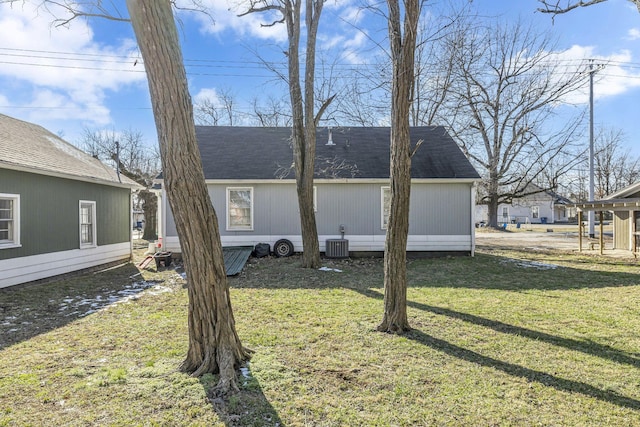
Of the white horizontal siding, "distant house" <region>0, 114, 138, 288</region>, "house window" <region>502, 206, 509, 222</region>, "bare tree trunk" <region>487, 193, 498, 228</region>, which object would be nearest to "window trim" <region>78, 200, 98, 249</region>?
"distant house" <region>0, 114, 138, 288</region>

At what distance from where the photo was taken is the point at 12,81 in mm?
13875

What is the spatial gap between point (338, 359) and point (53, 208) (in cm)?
868

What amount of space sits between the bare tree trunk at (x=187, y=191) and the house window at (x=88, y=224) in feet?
28.3

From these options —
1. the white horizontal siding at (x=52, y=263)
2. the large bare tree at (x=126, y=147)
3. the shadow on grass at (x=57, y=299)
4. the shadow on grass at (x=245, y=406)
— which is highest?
the large bare tree at (x=126, y=147)

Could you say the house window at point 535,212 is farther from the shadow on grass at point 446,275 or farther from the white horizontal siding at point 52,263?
the white horizontal siding at point 52,263

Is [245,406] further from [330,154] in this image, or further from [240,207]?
[330,154]

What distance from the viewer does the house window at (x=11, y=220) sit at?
25.6 ft

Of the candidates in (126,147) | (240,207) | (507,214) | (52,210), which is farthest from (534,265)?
(507,214)

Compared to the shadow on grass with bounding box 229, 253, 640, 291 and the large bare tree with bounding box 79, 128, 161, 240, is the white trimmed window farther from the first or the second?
the large bare tree with bounding box 79, 128, 161, 240

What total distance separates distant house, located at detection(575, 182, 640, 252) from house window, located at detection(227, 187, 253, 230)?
12.9 metres

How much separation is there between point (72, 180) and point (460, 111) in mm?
18678

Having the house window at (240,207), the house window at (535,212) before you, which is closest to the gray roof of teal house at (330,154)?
the house window at (240,207)

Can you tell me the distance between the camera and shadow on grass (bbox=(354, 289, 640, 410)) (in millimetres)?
3033

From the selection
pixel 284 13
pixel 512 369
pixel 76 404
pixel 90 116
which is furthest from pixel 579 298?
pixel 90 116
